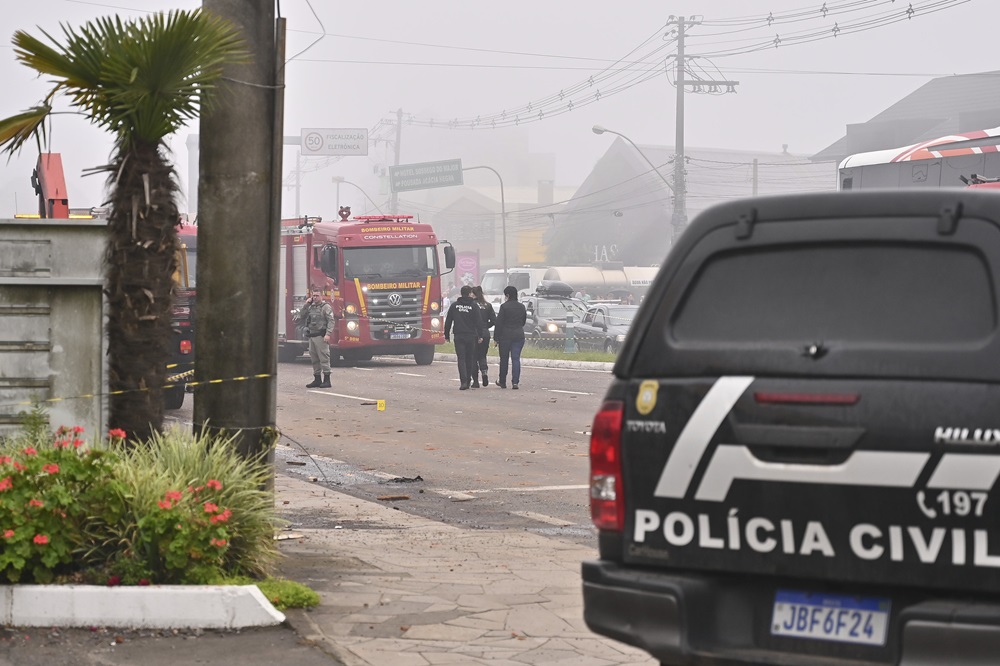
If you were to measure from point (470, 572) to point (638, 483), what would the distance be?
12.3 feet

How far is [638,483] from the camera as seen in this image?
182 inches

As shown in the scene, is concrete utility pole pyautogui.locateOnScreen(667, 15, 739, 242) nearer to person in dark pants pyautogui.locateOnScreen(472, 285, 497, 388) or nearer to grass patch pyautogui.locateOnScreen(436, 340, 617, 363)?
grass patch pyautogui.locateOnScreen(436, 340, 617, 363)

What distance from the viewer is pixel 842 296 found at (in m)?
4.41

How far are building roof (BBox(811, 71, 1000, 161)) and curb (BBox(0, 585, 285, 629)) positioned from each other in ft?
193

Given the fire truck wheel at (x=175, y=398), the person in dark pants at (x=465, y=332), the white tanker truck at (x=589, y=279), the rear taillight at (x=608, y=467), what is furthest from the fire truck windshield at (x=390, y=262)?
the rear taillight at (x=608, y=467)

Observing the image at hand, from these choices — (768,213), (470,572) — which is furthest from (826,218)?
(470,572)

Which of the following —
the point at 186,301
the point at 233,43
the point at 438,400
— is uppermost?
the point at 233,43

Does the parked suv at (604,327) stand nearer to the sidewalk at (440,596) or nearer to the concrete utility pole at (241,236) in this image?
the sidewalk at (440,596)

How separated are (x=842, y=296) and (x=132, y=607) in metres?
3.66

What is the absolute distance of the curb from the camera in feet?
21.1

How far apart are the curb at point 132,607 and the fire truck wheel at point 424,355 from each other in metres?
27.5

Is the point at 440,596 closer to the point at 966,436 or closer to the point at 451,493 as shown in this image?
the point at 966,436

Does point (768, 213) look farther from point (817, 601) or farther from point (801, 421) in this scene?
point (817, 601)

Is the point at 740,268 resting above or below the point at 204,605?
above
